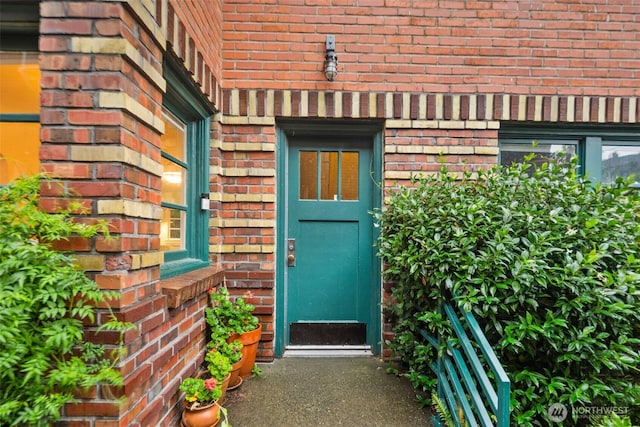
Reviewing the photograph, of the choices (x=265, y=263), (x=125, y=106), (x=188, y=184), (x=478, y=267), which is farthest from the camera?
(x=265, y=263)

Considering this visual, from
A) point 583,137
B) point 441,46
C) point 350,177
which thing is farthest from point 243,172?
point 583,137

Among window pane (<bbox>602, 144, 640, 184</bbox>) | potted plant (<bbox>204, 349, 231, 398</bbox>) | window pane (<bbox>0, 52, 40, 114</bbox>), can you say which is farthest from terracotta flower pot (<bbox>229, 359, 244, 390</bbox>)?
window pane (<bbox>602, 144, 640, 184</bbox>)

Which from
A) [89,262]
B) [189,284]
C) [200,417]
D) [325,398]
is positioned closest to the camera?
[89,262]

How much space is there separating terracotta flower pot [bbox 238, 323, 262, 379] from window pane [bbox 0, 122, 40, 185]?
166 centimetres

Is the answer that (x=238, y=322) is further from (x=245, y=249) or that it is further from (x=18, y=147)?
(x=18, y=147)

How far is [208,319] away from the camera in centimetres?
213

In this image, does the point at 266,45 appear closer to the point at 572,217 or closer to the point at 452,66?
the point at 452,66

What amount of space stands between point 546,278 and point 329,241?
1.67 meters

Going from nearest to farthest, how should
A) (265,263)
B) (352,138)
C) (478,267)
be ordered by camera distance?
(478,267) < (265,263) < (352,138)

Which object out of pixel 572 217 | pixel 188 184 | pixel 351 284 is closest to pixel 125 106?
pixel 188 184

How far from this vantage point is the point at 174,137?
212 centimetres

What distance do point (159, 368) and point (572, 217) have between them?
8.23 feet

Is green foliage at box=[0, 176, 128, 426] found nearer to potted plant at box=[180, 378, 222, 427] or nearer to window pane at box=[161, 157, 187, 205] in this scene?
potted plant at box=[180, 378, 222, 427]

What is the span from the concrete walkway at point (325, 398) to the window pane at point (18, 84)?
2114 mm
